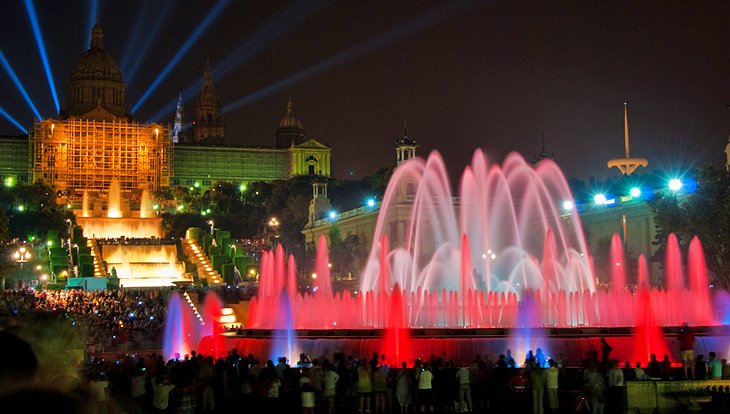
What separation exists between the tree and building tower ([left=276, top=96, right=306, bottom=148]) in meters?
132

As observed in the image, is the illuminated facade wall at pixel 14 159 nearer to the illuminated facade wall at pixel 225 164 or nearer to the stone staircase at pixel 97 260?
the illuminated facade wall at pixel 225 164

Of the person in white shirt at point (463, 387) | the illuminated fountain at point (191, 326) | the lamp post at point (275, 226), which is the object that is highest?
the lamp post at point (275, 226)

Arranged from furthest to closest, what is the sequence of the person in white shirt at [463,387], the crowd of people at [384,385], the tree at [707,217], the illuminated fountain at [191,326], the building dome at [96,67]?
1. the building dome at [96,67]
2. the tree at [707,217]
3. the illuminated fountain at [191,326]
4. the person in white shirt at [463,387]
5. the crowd of people at [384,385]

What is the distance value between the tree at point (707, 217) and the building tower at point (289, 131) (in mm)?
131848

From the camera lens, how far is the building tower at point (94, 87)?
156 meters

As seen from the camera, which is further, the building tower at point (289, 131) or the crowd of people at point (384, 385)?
the building tower at point (289, 131)

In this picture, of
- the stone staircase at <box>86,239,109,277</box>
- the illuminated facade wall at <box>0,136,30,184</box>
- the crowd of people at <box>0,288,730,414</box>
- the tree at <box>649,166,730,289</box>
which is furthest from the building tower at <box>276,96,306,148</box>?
the crowd of people at <box>0,288,730,414</box>

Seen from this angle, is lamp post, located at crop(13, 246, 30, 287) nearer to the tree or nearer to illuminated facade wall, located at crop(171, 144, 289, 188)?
the tree

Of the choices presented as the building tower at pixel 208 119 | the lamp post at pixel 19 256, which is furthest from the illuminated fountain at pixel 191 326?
the building tower at pixel 208 119

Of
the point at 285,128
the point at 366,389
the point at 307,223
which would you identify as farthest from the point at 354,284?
the point at 285,128

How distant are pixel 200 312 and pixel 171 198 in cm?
8926

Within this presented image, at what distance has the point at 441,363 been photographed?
18266 millimetres

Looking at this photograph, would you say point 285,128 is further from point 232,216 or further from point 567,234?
point 567,234

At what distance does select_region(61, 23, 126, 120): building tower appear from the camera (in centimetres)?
15625
